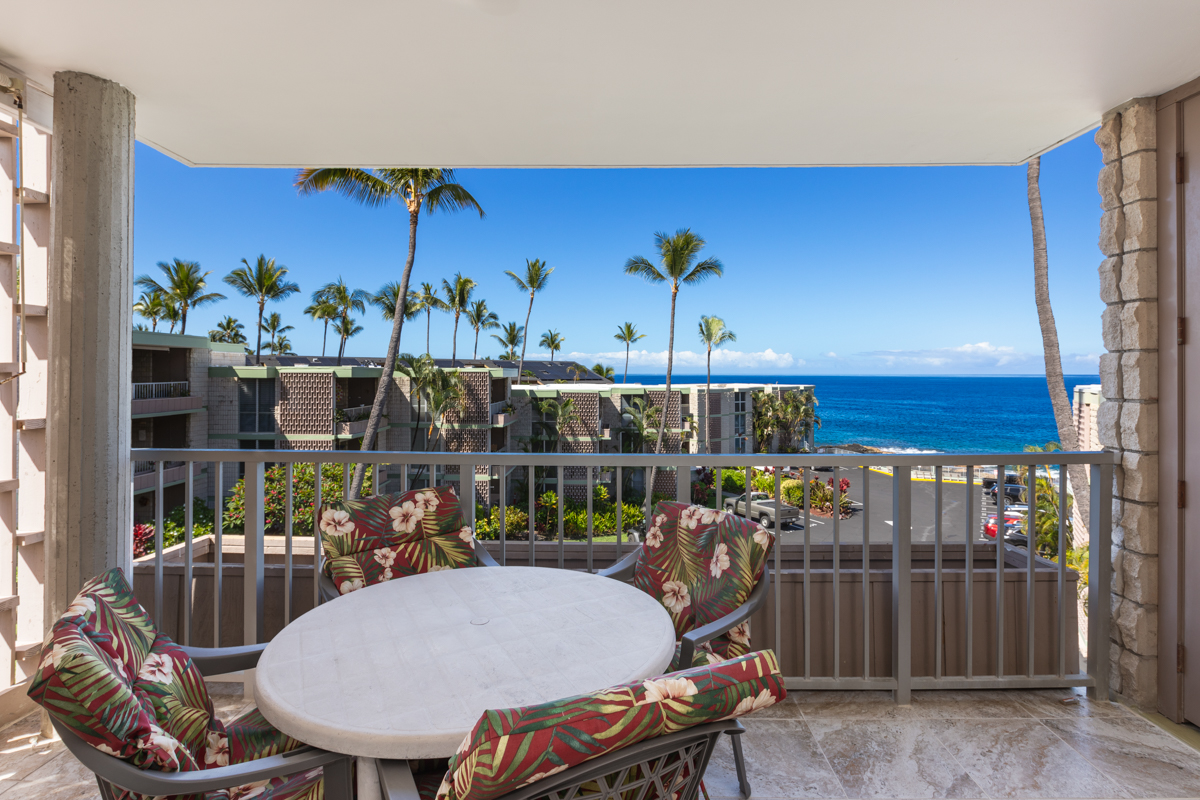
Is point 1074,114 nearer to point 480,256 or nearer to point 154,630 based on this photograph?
point 154,630

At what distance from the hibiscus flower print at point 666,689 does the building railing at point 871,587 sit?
4.28 ft

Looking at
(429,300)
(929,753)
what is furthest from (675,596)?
(429,300)

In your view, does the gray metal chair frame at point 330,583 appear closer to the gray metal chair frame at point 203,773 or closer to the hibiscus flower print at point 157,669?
the hibiscus flower print at point 157,669

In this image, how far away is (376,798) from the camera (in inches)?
40.5

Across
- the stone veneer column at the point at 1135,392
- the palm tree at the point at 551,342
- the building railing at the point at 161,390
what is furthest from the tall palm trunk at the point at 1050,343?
the palm tree at the point at 551,342

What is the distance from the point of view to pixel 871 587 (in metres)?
2.75

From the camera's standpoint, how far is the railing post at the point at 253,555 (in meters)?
2.39

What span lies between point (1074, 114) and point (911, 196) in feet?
165

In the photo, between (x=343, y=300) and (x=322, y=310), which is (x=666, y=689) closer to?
(x=343, y=300)


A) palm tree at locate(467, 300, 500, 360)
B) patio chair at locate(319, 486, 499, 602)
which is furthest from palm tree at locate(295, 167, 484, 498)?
palm tree at locate(467, 300, 500, 360)

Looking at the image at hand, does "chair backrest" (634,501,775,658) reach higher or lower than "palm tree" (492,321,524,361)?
lower

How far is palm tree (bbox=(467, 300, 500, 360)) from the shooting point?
130ft

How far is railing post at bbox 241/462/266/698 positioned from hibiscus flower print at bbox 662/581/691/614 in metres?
1.61

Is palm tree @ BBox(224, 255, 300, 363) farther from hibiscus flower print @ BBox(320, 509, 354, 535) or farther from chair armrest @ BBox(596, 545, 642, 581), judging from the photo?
chair armrest @ BBox(596, 545, 642, 581)
